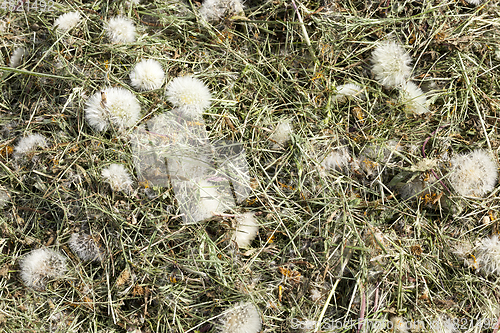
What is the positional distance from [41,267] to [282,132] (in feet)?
4.51

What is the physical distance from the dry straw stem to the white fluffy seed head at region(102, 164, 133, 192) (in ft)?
0.11

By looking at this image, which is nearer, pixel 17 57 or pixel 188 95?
pixel 188 95

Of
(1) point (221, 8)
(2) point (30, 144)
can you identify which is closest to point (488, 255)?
(1) point (221, 8)

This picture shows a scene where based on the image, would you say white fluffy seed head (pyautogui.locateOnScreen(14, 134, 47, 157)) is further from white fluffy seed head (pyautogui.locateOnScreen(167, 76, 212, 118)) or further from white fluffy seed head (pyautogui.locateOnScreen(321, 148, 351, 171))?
white fluffy seed head (pyautogui.locateOnScreen(321, 148, 351, 171))

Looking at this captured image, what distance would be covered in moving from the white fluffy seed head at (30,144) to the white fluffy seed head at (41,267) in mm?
513

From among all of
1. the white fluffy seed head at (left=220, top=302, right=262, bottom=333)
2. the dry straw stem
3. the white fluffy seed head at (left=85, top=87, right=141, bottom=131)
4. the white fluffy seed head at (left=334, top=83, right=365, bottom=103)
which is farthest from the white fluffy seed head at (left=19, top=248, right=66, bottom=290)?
Answer: the white fluffy seed head at (left=334, top=83, right=365, bottom=103)

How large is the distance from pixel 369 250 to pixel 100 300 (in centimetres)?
135

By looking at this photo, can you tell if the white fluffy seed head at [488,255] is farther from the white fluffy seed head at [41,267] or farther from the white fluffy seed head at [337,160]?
the white fluffy seed head at [41,267]

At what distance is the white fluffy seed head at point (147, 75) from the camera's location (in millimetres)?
1788

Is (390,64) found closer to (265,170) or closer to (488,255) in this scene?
(265,170)

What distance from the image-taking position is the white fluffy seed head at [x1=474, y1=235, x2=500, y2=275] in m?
1.78

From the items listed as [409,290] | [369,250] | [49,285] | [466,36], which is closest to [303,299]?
[369,250]

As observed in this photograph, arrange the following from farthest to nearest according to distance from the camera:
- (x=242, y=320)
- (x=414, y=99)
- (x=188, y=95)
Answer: (x=414, y=99), (x=188, y=95), (x=242, y=320)

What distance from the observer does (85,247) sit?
1754 mm
